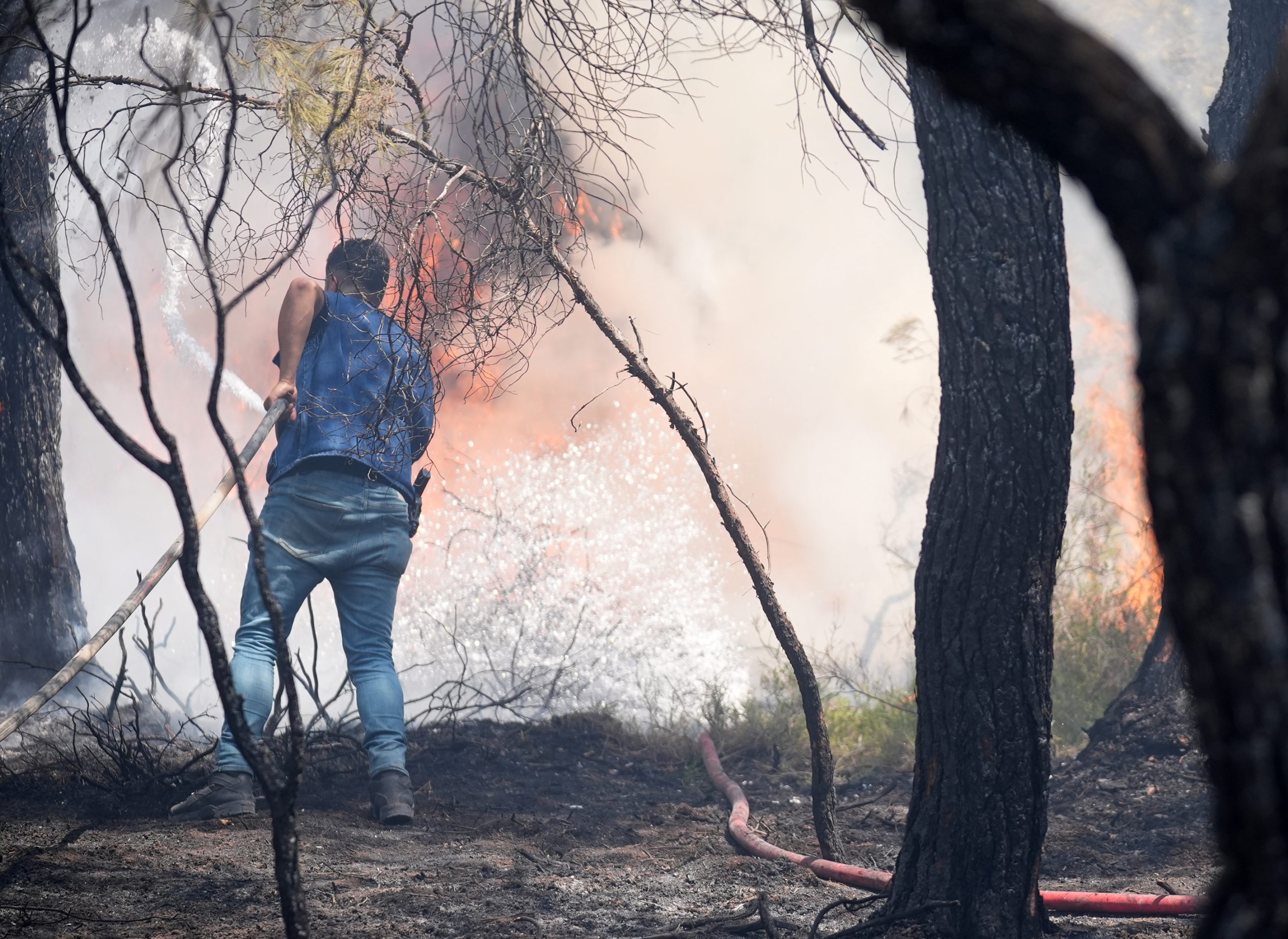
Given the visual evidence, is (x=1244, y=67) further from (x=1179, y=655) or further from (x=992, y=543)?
(x=992, y=543)

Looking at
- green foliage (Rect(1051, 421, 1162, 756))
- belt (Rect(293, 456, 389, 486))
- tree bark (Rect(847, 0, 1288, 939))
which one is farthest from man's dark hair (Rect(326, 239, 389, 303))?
green foliage (Rect(1051, 421, 1162, 756))

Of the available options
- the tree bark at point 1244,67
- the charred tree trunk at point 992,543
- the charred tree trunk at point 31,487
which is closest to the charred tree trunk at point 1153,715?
the tree bark at point 1244,67

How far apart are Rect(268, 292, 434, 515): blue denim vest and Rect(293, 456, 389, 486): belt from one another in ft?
0.08

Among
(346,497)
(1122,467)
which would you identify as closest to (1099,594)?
(1122,467)

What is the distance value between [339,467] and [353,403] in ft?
0.84

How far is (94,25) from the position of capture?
1038 centimetres

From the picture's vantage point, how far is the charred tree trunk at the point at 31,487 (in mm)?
4844

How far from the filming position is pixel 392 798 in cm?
335

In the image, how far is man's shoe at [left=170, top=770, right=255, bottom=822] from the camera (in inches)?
121

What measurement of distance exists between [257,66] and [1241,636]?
11.0 ft

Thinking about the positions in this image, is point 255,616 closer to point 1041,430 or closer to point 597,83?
point 597,83

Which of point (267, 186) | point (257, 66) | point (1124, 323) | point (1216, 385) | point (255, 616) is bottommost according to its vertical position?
point (1216, 385)

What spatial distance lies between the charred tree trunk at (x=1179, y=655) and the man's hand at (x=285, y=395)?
354cm

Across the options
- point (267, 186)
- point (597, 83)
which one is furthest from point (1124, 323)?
point (267, 186)
